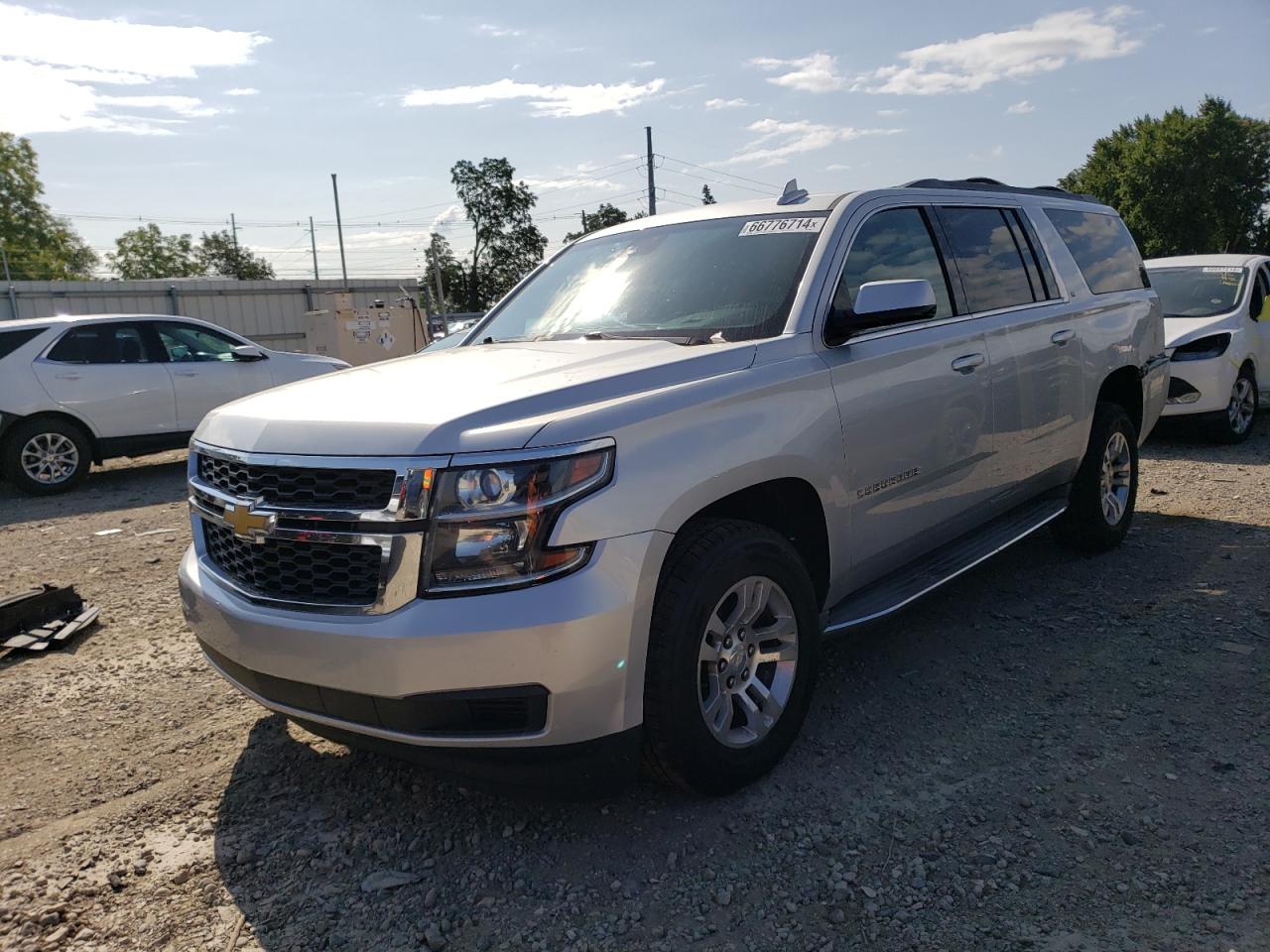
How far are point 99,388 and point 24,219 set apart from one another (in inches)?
3089

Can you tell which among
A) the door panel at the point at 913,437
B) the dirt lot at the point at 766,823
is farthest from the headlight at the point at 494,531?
the door panel at the point at 913,437

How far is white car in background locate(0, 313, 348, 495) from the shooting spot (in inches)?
360

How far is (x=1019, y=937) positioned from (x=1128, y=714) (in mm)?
1499

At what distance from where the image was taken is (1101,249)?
219 inches

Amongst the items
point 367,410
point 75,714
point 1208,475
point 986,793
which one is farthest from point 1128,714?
point 1208,475

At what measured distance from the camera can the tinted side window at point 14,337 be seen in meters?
9.13

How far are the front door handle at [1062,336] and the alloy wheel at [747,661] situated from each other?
8.22 feet

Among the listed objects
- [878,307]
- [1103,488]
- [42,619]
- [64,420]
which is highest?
[878,307]

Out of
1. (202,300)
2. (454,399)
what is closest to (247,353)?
(454,399)

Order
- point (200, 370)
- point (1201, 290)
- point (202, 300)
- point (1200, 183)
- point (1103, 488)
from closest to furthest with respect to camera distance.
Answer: point (1103, 488), point (1201, 290), point (200, 370), point (202, 300), point (1200, 183)

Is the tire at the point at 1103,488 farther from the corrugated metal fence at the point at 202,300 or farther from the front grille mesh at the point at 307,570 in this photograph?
the corrugated metal fence at the point at 202,300

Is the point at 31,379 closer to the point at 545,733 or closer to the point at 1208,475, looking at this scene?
the point at 545,733

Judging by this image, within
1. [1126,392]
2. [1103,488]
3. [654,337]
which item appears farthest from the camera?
[1126,392]

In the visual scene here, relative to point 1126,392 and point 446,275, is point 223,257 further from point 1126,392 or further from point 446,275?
point 1126,392
